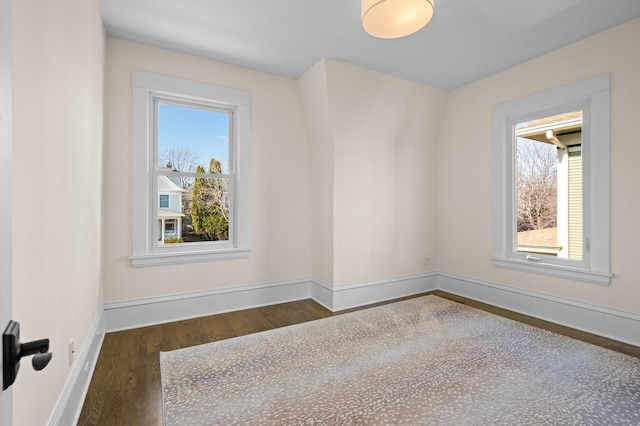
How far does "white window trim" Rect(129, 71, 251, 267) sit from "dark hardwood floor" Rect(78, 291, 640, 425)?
68cm

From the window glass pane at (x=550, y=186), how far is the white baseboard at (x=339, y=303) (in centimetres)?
56

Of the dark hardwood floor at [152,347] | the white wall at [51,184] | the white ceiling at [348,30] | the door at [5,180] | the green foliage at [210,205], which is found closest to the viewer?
the door at [5,180]

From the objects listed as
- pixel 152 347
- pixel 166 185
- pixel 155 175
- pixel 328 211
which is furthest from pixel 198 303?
pixel 328 211

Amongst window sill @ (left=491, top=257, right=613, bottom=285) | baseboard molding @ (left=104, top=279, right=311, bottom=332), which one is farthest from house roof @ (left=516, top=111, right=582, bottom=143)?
baseboard molding @ (left=104, top=279, right=311, bottom=332)

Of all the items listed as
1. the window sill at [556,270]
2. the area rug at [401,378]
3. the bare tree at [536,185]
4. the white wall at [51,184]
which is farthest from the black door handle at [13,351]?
the bare tree at [536,185]

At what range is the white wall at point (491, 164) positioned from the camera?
2.77 m

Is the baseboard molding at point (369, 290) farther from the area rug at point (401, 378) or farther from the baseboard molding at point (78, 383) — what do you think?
the baseboard molding at point (78, 383)

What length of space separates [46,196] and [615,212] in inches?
165

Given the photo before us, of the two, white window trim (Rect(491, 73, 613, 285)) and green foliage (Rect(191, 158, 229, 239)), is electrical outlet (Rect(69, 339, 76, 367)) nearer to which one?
green foliage (Rect(191, 158, 229, 239))

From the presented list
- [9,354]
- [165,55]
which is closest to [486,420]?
[9,354]

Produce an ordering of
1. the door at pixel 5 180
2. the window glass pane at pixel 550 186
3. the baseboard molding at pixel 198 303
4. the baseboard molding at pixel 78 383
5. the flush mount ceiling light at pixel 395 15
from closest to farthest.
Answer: the door at pixel 5 180
the baseboard molding at pixel 78 383
the flush mount ceiling light at pixel 395 15
the baseboard molding at pixel 198 303
the window glass pane at pixel 550 186

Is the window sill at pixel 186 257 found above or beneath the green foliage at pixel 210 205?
beneath

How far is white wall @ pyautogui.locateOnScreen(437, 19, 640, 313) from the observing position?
9.08 feet

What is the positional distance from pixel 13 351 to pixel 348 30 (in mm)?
3078
